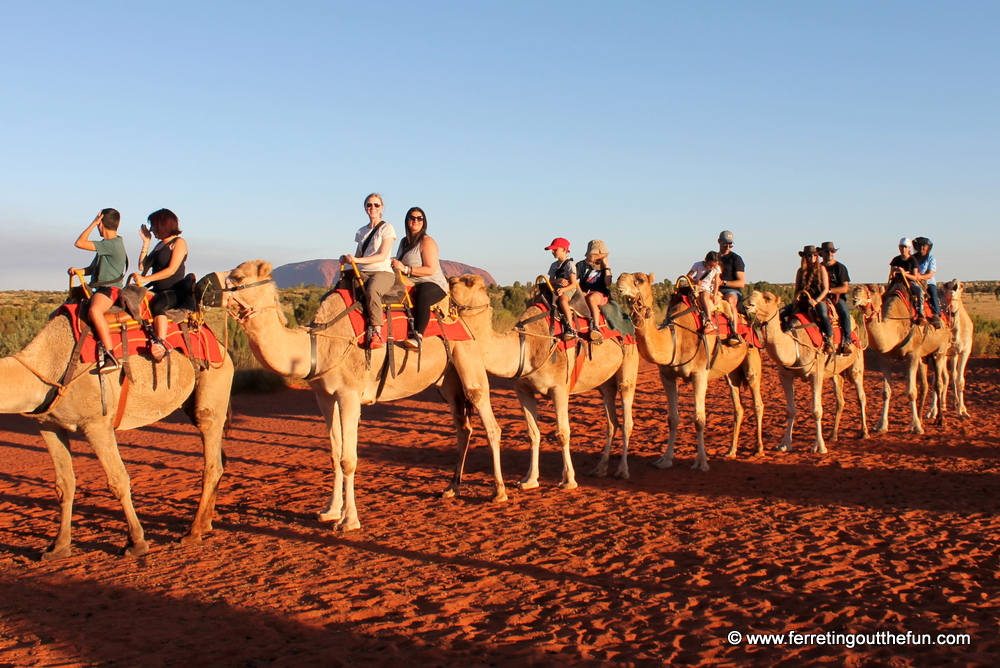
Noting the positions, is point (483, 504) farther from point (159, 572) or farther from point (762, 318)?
point (762, 318)

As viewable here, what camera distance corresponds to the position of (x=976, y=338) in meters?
26.9

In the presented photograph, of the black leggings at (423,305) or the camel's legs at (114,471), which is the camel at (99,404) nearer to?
the camel's legs at (114,471)

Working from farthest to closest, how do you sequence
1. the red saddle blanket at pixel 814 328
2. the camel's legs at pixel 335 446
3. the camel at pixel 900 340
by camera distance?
the camel at pixel 900 340 → the red saddle blanket at pixel 814 328 → the camel's legs at pixel 335 446

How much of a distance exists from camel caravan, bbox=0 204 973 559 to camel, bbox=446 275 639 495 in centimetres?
2

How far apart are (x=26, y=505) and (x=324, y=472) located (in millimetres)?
3829

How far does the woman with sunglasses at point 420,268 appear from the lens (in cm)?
870

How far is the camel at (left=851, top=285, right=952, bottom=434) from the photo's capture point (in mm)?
13773

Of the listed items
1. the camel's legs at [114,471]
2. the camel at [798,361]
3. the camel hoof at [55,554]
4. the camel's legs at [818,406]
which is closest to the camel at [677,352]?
the camel at [798,361]

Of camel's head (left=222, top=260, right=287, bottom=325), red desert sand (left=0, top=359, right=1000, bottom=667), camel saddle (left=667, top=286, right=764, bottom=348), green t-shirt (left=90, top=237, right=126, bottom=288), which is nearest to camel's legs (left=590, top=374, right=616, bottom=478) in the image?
red desert sand (left=0, top=359, right=1000, bottom=667)

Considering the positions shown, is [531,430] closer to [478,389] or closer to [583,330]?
[478,389]

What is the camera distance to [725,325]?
38.7ft

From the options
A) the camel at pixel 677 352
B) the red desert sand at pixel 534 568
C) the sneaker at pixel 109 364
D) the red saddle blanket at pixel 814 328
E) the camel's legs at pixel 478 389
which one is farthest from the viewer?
the red saddle blanket at pixel 814 328

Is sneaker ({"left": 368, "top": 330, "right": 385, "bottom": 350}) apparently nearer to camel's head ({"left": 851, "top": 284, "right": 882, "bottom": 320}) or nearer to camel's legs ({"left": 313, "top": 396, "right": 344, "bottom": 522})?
camel's legs ({"left": 313, "top": 396, "right": 344, "bottom": 522})

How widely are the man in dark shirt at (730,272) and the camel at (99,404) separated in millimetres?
7161
